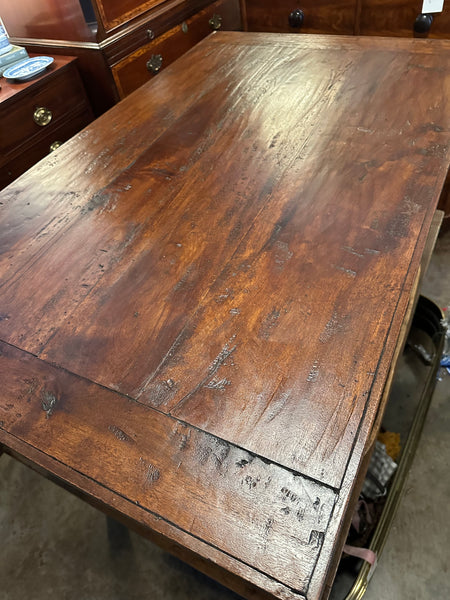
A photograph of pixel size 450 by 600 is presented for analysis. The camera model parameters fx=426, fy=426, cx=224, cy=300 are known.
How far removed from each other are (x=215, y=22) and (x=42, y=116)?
3.27ft

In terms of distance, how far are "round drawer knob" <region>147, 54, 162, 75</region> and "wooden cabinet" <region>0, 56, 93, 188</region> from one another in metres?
0.29

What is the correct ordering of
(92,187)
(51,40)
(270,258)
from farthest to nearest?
(51,40) < (92,187) < (270,258)

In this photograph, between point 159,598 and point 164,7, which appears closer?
point 159,598

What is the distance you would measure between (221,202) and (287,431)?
506 millimetres

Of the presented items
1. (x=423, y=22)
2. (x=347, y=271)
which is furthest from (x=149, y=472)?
(x=423, y=22)

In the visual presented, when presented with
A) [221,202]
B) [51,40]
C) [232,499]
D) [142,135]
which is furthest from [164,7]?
[232,499]

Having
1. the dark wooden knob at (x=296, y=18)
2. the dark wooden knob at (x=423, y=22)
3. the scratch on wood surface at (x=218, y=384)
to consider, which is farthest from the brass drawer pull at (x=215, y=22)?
the scratch on wood surface at (x=218, y=384)

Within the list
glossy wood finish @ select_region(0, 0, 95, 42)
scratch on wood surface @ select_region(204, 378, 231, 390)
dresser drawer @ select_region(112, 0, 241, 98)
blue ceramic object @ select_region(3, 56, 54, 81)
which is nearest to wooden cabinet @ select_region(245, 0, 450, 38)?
dresser drawer @ select_region(112, 0, 241, 98)

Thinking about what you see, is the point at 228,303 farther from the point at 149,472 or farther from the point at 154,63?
the point at 154,63

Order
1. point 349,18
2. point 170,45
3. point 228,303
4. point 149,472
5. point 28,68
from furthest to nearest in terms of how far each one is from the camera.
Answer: point 349,18, point 170,45, point 28,68, point 228,303, point 149,472

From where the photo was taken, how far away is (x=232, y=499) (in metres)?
0.49

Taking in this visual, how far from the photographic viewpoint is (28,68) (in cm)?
151

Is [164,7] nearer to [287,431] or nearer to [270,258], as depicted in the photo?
[270,258]

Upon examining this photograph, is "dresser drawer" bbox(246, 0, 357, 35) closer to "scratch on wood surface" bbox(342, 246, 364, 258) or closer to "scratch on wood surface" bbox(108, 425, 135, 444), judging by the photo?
"scratch on wood surface" bbox(342, 246, 364, 258)
